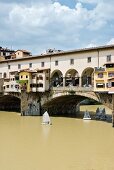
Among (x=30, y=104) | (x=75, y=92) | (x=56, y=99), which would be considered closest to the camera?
(x=75, y=92)

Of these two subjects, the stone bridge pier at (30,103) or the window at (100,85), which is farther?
the stone bridge pier at (30,103)

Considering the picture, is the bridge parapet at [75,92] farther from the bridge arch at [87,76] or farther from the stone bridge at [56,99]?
the bridge arch at [87,76]

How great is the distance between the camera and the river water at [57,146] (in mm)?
18375

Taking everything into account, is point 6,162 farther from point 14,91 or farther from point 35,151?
point 14,91

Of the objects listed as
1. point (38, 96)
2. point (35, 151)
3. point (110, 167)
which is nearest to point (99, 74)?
point (38, 96)

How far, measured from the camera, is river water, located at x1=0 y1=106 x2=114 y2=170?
60.3 feet

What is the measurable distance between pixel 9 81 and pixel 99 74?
1767cm

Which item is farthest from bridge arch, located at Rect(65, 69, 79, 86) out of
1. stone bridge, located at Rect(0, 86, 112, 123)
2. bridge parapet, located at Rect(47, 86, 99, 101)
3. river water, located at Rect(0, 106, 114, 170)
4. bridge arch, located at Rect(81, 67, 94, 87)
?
river water, located at Rect(0, 106, 114, 170)

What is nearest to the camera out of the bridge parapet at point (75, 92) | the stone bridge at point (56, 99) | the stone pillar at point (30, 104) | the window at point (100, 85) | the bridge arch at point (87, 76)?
the window at point (100, 85)

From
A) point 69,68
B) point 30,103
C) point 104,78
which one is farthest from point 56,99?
point 104,78

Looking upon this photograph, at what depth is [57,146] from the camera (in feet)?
76.7

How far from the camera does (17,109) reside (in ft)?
182

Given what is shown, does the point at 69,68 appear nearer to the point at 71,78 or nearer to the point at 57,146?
the point at 71,78

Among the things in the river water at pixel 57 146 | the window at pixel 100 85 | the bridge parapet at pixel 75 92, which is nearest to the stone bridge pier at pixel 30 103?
the bridge parapet at pixel 75 92
